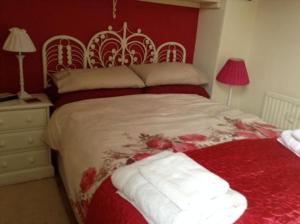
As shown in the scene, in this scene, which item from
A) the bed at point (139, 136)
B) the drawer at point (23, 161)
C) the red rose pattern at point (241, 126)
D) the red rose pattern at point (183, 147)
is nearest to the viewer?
the bed at point (139, 136)

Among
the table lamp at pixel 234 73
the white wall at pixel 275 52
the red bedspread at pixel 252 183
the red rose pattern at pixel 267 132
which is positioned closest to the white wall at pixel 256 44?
the white wall at pixel 275 52

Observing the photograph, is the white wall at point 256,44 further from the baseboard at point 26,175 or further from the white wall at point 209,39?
the baseboard at point 26,175

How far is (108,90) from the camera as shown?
226 centimetres

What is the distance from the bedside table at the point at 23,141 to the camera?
6.44ft

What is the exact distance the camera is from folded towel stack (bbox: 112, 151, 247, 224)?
2.92 ft

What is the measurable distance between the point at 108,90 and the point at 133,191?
136 centimetres

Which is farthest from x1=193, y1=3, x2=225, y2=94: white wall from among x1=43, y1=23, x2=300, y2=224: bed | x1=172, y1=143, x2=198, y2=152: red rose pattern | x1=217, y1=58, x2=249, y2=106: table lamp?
x1=172, y1=143, x2=198, y2=152: red rose pattern

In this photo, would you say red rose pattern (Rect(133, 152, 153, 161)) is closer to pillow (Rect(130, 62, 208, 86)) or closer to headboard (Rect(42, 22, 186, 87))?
pillow (Rect(130, 62, 208, 86))

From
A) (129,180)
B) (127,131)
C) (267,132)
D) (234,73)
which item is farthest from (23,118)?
(234,73)

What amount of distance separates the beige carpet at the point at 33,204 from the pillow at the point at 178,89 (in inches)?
44.0

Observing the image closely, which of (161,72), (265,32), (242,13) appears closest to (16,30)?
(161,72)

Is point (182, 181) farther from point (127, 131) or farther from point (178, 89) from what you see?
point (178, 89)

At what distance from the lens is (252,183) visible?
118 centimetres

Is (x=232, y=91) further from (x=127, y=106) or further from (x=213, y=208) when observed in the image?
(x=213, y=208)
